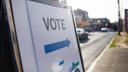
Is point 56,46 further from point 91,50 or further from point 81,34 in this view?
point 81,34

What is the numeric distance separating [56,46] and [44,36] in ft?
0.66

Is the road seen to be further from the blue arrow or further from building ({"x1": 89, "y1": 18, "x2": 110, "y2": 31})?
building ({"x1": 89, "y1": 18, "x2": 110, "y2": 31})

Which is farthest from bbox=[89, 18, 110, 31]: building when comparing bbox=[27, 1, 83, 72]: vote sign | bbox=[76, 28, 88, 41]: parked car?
bbox=[27, 1, 83, 72]: vote sign

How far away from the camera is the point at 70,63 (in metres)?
2.30

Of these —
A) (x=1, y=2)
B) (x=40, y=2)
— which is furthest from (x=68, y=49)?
(x=1, y=2)

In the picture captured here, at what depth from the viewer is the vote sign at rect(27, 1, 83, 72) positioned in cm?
178

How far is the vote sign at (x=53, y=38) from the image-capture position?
1.78m

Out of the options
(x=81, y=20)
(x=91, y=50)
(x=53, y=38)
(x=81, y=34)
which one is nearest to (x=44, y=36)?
(x=53, y=38)

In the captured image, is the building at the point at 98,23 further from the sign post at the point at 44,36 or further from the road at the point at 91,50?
the sign post at the point at 44,36

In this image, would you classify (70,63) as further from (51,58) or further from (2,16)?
(2,16)

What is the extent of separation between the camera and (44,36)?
1848 mm

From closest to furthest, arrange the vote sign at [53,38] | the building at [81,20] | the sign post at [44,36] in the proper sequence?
the sign post at [44,36]
the vote sign at [53,38]
the building at [81,20]

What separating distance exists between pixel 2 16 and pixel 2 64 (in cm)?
27

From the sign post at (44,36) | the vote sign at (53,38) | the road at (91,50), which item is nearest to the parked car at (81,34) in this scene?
the road at (91,50)
